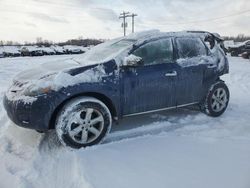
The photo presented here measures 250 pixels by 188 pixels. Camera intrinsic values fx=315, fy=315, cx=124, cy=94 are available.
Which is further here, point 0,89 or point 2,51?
point 2,51

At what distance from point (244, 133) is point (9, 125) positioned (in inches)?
152

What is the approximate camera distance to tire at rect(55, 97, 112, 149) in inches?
165

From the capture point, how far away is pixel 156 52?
16.8 ft

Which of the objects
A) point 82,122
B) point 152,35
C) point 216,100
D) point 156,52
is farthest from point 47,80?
point 216,100

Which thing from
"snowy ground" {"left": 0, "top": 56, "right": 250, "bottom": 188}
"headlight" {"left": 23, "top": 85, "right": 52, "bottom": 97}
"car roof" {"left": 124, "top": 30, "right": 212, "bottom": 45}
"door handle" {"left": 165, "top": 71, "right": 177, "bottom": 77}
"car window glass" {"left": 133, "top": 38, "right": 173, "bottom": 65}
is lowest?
"snowy ground" {"left": 0, "top": 56, "right": 250, "bottom": 188}

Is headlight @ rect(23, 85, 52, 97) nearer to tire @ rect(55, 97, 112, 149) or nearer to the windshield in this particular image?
tire @ rect(55, 97, 112, 149)

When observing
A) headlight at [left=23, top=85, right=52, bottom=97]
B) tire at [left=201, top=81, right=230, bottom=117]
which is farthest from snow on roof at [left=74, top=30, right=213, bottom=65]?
tire at [left=201, top=81, right=230, bottom=117]

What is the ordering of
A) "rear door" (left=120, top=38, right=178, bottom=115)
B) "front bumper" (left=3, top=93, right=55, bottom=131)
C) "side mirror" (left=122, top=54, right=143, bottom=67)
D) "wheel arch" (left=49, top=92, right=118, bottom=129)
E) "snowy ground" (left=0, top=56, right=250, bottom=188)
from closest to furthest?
"snowy ground" (left=0, top=56, right=250, bottom=188)
"front bumper" (left=3, top=93, right=55, bottom=131)
"wheel arch" (left=49, top=92, right=118, bottom=129)
"side mirror" (left=122, top=54, right=143, bottom=67)
"rear door" (left=120, top=38, right=178, bottom=115)

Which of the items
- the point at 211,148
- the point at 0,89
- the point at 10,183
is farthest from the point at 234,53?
the point at 10,183

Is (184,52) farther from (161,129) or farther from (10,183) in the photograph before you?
(10,183)

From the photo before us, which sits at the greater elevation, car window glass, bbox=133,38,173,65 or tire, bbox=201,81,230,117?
car window glass, bbox=133,38,173,65

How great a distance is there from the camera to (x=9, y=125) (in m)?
5.38

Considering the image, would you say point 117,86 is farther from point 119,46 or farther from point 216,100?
point 216,100

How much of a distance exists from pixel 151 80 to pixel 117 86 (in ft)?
2.08
